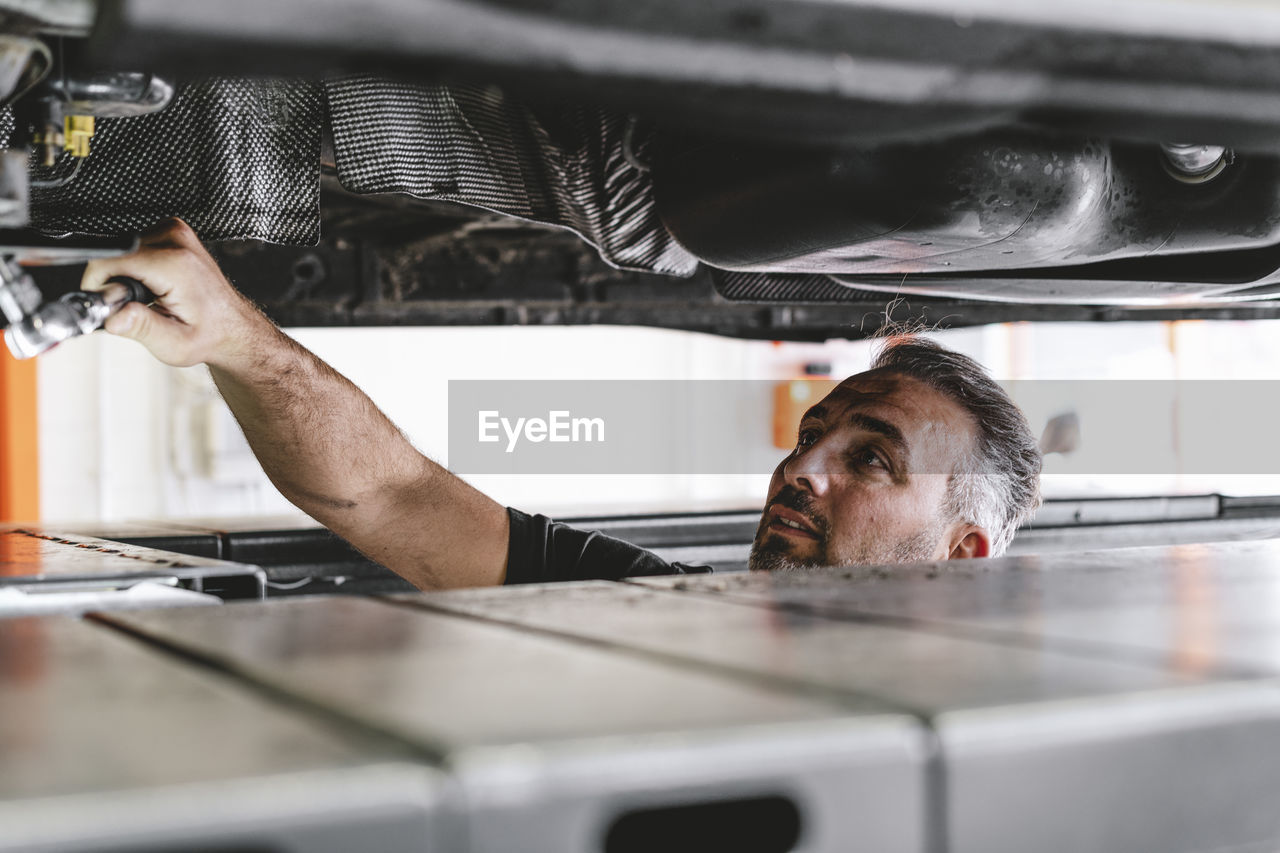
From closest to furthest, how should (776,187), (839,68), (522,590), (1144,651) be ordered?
(1144,651), (839,68), (522,590), (776,187)

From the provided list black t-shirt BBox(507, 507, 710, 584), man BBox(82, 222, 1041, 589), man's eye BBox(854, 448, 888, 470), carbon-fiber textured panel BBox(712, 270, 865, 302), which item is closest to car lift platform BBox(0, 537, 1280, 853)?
man BBox(82, 222, 1041, 589)

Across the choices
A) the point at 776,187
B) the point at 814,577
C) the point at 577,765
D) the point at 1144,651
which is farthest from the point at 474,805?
the point at 776,187

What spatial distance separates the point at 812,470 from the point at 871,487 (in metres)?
0.10

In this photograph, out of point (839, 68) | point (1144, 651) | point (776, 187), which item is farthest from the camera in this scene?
point (776, 187)

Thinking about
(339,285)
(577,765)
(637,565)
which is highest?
(339,285)

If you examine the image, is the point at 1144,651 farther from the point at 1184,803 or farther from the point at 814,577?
the point at 814,577

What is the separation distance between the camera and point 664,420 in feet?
18.0

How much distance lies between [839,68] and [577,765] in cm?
53

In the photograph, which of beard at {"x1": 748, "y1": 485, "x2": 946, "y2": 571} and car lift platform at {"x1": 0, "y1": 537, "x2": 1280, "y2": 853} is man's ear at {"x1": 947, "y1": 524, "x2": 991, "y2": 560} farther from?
car lift platform at {"x1": 0, "y1": 537, "x2": 1280, "y2": 853}

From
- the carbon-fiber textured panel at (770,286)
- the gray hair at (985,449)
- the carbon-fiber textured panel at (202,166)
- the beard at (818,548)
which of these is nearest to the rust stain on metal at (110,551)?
the carbon-fiber textured panel at (202,166)

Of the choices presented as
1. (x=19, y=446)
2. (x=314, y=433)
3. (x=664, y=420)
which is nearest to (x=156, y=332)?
(x=314, y=433)

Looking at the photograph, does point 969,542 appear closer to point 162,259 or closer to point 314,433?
point 314,433

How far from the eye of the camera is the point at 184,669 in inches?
23.9

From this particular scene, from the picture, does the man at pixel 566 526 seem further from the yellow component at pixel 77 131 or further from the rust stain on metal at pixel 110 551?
the yellow component at pixel 77 131
